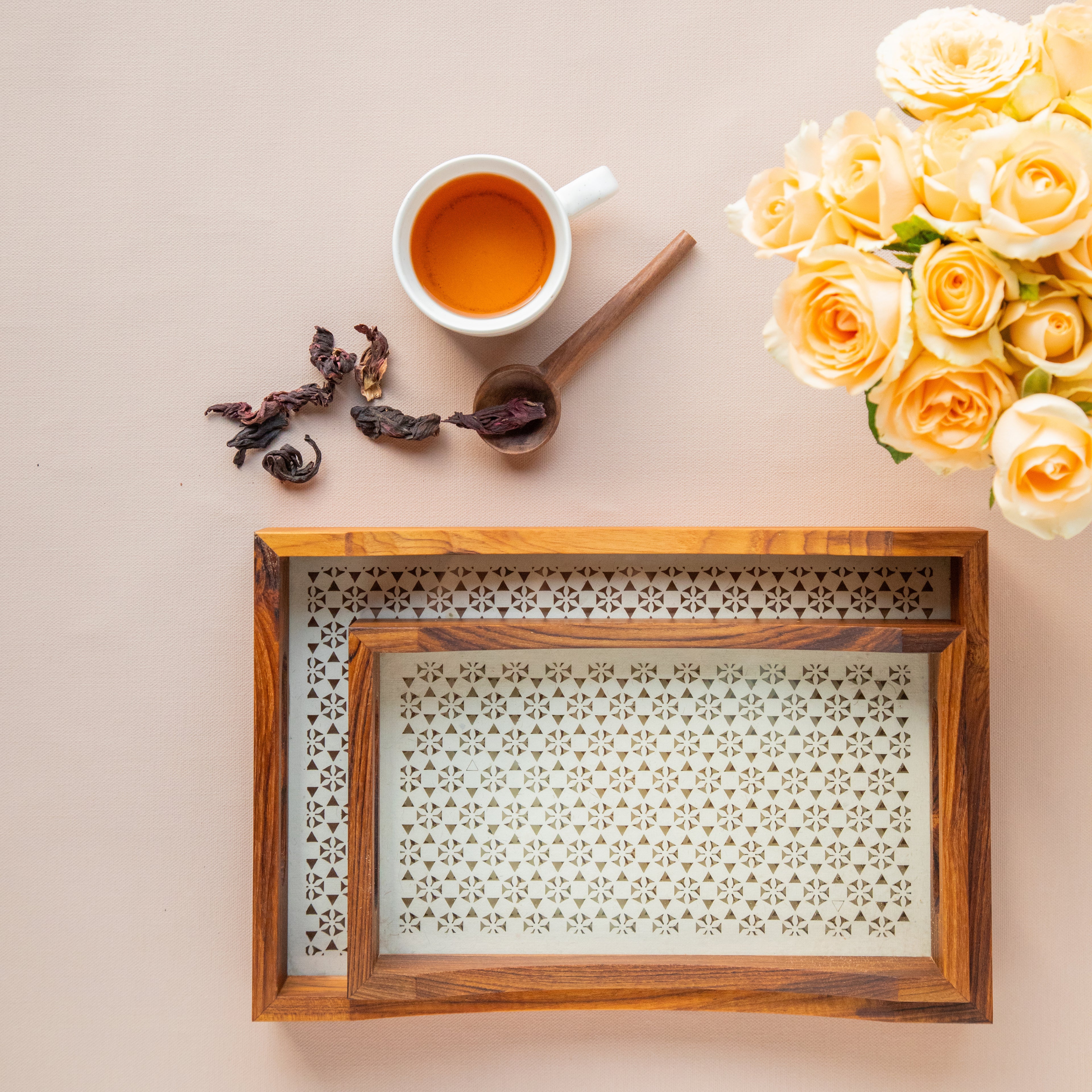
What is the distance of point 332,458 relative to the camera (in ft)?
2.27

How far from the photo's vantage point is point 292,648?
Answer: 657 millimetres

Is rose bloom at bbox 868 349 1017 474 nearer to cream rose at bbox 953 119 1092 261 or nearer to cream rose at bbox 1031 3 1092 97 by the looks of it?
cream rose at bbox 953 119 1092 261

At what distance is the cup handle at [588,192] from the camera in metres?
0.62

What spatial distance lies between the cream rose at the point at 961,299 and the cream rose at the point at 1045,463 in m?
0.04

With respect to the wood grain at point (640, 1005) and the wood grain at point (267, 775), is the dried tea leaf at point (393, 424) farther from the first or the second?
the wood grain at point (640, 1005)

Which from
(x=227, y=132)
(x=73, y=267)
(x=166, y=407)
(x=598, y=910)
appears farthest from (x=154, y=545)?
(x=598, y=910)

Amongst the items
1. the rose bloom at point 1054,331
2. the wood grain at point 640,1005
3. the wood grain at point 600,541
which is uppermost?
the rose bloom at point 1054,331

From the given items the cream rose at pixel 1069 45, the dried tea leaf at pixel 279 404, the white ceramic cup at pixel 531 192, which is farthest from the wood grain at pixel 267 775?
the cream rose at pixel 1069 45

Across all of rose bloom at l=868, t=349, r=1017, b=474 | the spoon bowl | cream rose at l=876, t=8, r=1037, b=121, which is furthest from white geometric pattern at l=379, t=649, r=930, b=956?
cream rose at l=876, t=8, r=1037, b=121

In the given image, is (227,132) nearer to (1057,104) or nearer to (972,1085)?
(1057,104)

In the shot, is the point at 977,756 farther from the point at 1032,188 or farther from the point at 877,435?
the point at 1032,188

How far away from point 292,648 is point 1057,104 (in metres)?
0.62

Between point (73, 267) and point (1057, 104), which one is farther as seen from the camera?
point (73, 267)

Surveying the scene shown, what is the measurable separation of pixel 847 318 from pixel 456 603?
370mm
